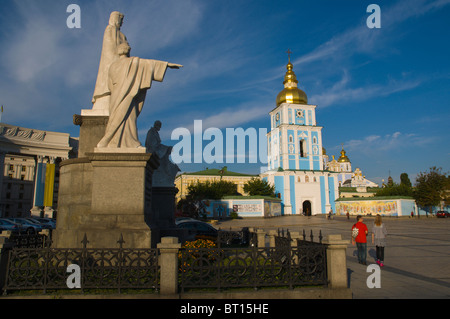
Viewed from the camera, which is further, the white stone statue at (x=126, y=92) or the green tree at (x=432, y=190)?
the green tree at (x=432, y=190)

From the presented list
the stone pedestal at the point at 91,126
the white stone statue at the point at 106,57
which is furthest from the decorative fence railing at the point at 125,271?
the white stone statue at the point at 106,57

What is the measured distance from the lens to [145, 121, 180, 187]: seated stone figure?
11.0 m

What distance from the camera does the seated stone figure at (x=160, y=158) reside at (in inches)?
435

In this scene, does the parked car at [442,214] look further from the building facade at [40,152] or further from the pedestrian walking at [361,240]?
the building facade at [40,152]

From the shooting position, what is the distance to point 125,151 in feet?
22.3

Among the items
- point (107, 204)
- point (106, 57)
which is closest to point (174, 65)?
point (106, 57)

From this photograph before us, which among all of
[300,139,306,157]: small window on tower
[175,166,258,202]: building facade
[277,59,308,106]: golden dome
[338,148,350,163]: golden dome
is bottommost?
[175,166,258,202]: building facade

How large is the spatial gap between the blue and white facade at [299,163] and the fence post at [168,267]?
55.7m

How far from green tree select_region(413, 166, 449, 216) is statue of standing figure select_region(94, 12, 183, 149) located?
164 feet

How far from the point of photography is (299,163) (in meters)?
61.5

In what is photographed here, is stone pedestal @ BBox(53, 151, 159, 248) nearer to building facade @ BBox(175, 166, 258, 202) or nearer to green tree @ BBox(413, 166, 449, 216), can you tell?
green tree @ BBox(413, 166, 449, 216)

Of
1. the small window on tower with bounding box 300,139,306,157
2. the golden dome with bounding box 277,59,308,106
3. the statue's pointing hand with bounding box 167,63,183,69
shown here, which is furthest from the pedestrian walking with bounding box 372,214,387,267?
the golden dome with bounding box 277,59,308,106
